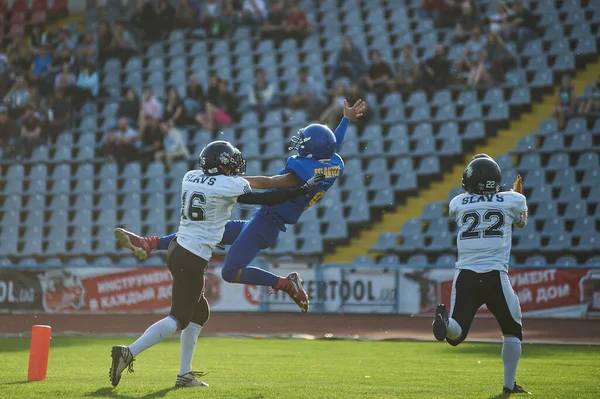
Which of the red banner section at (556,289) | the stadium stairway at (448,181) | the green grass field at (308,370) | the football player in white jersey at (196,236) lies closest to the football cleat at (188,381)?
the football player in white jersey at (196,236)

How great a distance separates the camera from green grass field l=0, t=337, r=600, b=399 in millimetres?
7238

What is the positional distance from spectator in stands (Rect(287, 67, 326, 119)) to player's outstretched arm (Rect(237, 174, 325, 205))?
36.7ft

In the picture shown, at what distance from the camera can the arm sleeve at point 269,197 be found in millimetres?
7633

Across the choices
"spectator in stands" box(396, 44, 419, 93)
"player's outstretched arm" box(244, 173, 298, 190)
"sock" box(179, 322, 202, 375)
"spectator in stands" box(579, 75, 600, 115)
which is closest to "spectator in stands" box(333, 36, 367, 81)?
"spectator in stands" box(396, 44, 419, 93)

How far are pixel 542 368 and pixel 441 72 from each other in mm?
10219

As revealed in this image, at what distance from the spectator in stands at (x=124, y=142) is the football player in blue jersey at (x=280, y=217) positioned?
12111 millimetres

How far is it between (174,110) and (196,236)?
1318cm

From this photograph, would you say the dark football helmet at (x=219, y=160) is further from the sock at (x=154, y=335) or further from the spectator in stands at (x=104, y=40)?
the spectator in stands at (x=104, y=40)

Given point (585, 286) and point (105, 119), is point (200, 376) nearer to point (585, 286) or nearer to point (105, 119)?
point (585, 286)

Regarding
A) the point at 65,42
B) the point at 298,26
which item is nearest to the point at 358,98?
the point at 298,26

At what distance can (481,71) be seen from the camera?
18.3 meters

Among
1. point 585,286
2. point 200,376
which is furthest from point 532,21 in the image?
point 200,376

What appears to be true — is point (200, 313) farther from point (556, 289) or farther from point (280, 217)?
point (556, 289)

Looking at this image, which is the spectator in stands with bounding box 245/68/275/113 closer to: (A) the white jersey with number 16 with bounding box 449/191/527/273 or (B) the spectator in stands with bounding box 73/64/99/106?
(B) the spectator in stands with bounding box 73/64/99/106
